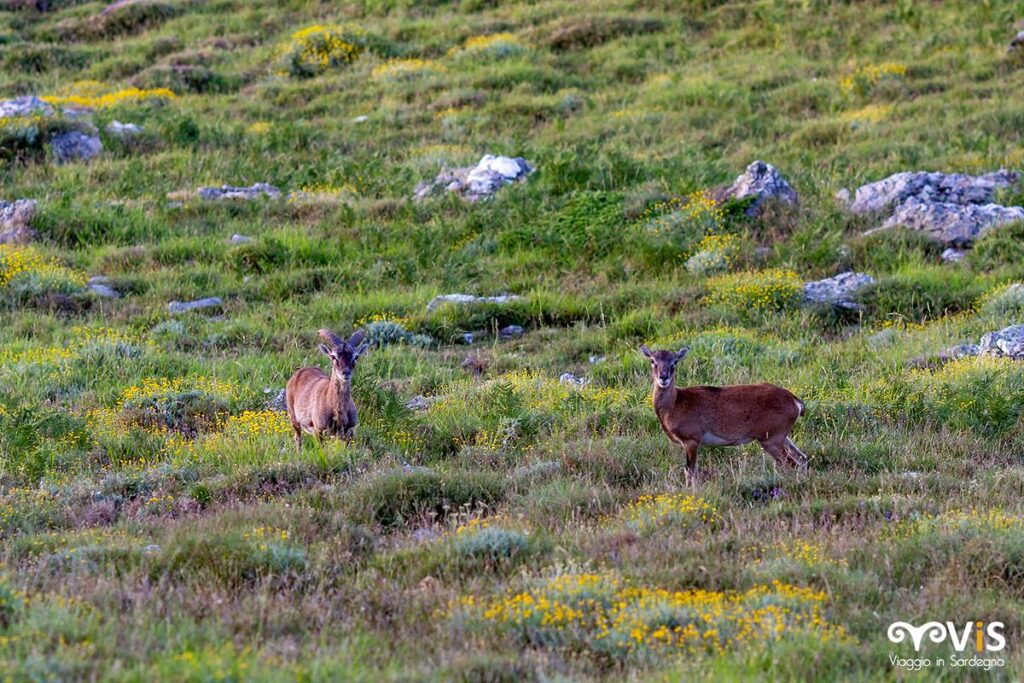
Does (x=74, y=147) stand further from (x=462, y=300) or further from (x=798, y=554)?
(x=798, y=554)

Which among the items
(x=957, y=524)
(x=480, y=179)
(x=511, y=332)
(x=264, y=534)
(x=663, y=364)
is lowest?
(x=511, y=332)

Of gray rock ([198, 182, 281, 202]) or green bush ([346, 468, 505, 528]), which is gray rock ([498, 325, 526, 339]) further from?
gray rock ([198, 182, 281, 202])

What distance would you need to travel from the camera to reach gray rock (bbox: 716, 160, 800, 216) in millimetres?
18734

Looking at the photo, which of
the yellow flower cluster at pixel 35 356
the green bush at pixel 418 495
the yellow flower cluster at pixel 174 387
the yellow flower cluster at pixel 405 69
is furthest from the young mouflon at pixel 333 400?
the yellow flower cluster at pixel 405 69

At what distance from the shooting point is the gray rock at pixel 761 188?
18734mm

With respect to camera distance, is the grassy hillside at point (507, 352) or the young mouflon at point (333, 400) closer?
the grassy hillside at point (507, 352)

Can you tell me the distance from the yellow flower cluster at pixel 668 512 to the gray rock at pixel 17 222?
12.3 m

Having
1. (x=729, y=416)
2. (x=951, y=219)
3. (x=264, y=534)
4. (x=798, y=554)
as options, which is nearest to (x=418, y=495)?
(x=264, y=534)

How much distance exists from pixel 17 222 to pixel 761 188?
10.9 metres

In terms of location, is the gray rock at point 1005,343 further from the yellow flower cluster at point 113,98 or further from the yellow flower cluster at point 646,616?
the yellow flower cluster at point 113,98

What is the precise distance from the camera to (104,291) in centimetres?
1714

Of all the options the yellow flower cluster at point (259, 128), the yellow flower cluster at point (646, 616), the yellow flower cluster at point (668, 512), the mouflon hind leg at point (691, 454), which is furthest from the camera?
the yellow flower cluster at point (259, 128)

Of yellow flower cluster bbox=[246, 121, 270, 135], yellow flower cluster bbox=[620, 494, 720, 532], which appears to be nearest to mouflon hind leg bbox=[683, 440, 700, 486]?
yellow flower cluster bbox=[620, 494, 720, 532]

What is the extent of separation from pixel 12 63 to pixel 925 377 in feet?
81.4
